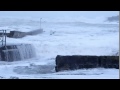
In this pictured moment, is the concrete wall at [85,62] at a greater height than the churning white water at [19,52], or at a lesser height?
lesser

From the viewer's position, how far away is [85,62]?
335 centimetres

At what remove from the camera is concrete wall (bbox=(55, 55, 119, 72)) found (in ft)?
10.9

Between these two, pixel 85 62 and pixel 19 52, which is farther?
pixel 19 52

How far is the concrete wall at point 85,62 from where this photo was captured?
10.9ft

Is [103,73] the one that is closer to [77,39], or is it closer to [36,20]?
[77,39]

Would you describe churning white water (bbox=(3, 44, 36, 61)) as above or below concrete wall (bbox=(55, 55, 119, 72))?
above
